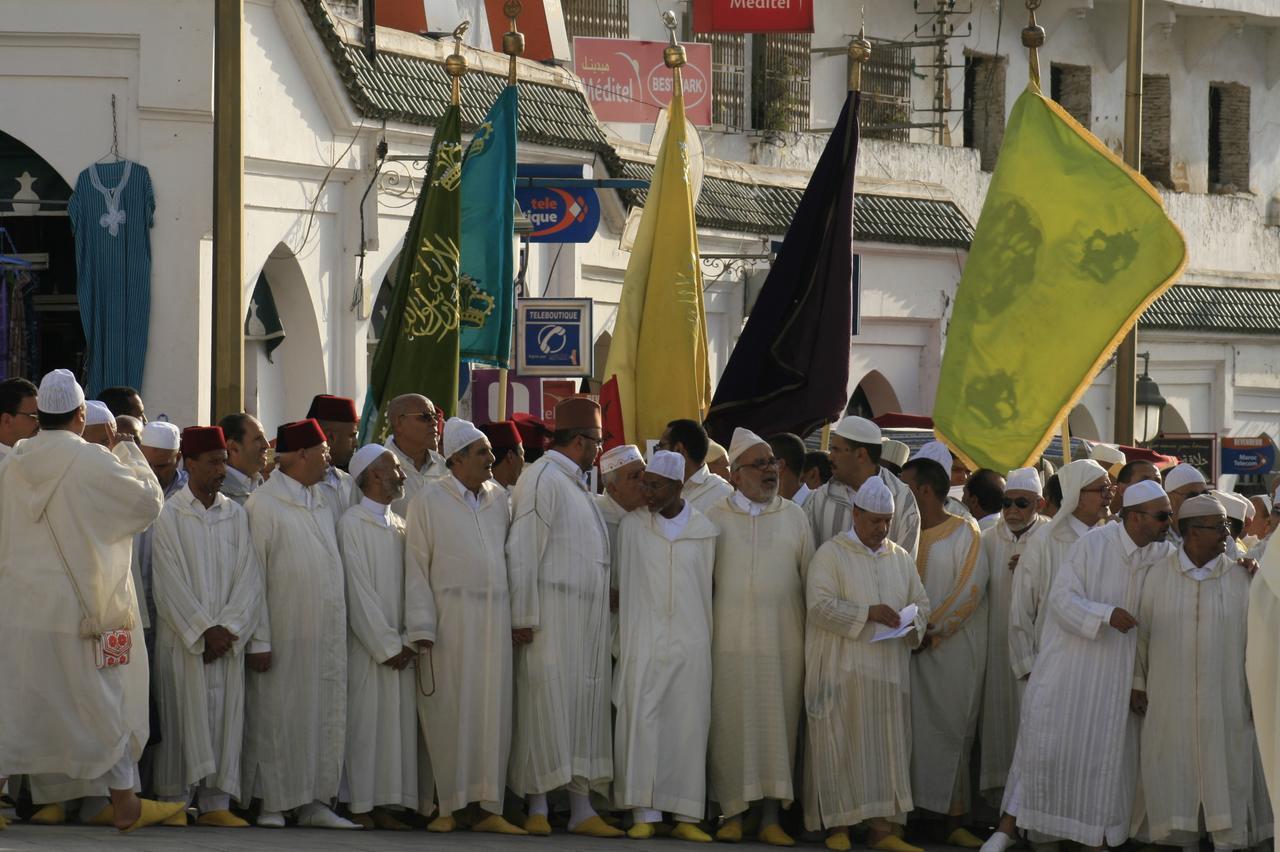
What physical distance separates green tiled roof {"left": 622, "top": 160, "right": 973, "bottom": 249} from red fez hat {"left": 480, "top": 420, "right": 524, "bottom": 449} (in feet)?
31.7

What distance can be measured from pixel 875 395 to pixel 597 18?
4.68 meters

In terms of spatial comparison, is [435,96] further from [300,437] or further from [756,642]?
[756,642]

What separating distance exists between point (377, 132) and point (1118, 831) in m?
8.89

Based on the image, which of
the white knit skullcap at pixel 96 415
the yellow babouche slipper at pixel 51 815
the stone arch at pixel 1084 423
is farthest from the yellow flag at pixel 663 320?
the stone arch at pixel 1084 423

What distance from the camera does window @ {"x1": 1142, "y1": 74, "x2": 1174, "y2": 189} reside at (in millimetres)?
30531

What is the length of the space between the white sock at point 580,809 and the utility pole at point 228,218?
7.46 ft

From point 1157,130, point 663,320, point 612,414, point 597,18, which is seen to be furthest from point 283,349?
point 1157,130

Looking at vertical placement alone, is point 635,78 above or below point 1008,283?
above

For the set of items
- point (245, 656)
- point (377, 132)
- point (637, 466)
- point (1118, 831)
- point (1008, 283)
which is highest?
point (377, 132)

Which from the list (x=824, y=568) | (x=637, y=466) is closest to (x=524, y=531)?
(x=637, y=466)

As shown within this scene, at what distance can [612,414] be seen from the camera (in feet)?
39.9

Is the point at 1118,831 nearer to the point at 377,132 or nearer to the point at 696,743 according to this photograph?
the point at 696,743

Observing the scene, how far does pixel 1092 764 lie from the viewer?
9555mm

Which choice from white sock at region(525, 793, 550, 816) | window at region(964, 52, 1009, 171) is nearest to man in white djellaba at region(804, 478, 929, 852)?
white sock at region(525, 793, 550, 816)
